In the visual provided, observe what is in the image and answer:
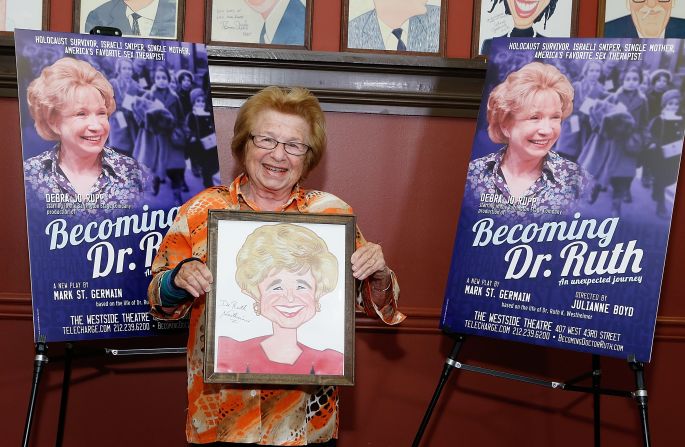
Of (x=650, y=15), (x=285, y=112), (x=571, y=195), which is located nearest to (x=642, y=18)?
(x=650, y=15)

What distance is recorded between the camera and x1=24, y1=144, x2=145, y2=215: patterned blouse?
254 cm

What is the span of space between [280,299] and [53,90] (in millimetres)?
1132

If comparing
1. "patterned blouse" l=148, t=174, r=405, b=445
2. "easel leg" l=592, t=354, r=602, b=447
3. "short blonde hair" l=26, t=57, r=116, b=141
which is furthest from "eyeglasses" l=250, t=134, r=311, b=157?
"easel leg" l=592, t=354, r=602, b=447

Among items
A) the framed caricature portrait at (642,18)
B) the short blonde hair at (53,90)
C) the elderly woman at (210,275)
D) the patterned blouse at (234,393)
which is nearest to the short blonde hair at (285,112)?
the elderly woman at (210,275)

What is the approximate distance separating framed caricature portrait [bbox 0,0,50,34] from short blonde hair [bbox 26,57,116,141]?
660 millimetres

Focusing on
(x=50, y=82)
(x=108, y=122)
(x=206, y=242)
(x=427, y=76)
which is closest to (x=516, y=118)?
(x=427, y=76)

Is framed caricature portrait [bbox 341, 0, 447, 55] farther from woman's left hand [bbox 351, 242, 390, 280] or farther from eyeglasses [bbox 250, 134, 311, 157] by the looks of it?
woman's left hand [bbox 351, 242, 390, 280]

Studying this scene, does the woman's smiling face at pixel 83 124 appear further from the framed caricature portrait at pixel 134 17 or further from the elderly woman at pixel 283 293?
the elderly woman at pixel 283 293

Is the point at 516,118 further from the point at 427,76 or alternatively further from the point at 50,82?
the point at 50,82

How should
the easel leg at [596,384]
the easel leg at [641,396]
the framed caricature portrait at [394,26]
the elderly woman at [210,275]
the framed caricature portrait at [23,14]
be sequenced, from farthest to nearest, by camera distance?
the framed caricature portrait at [394,26] → the framed caricature portrait at [23,14] → the easel leg at [596,384] → the easel leg at [641,396] → the elderly woman at [210,275]

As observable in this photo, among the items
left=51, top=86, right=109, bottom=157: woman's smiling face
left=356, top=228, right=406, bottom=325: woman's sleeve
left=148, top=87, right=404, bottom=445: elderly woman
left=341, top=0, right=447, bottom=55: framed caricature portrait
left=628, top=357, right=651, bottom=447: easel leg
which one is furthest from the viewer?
left=341, top=0, right=447, bottom=55: framed caricature portrait

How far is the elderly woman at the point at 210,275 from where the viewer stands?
2.05 meters

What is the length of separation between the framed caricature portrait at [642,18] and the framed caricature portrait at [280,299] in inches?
72.6

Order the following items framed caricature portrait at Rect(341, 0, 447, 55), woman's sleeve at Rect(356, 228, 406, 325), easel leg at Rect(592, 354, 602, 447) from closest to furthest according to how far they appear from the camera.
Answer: woman's sleeve at Rect(356, 228, 406, 325), easel leg at Rect(592, 354, 602, 447), framed caricature portrait at Rect(341, 0, 447, 55)
